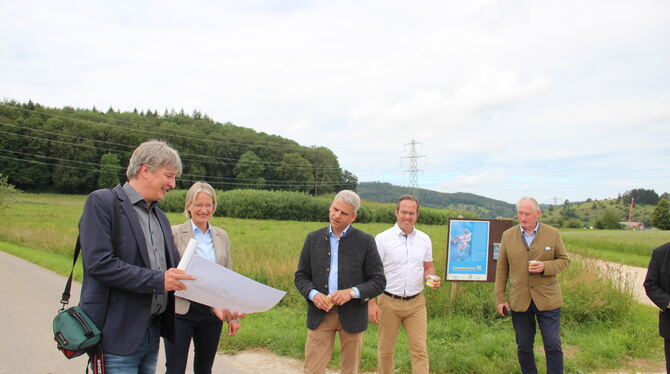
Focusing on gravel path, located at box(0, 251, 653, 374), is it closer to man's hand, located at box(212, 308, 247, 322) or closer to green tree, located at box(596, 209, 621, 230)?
man's hand, located at box(212, 308, 247, 322)

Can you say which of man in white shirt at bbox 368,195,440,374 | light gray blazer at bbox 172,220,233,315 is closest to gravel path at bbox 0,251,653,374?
man in white shirt at bbox 368,195,440,374

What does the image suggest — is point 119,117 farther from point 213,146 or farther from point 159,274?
point 159,274

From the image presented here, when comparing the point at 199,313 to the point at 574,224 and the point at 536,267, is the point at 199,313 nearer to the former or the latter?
the point at 536,267

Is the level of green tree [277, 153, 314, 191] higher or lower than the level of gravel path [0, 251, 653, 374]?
higher

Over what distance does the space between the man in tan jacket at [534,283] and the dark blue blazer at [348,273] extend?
182cm

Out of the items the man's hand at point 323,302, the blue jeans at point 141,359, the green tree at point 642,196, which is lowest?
the blue jeans at point 141,359

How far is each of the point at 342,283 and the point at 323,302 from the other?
0.84ft

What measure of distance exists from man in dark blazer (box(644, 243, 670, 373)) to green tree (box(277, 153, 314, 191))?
291 ft

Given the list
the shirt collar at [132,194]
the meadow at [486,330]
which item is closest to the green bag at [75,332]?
the shirt collar at [132,194]

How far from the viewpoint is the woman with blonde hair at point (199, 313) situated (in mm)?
3607

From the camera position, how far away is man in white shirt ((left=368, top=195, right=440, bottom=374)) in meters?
4.62

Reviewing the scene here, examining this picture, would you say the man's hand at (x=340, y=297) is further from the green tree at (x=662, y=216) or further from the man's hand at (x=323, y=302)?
the green tree at (x=662, y=216)

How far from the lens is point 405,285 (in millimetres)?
4660

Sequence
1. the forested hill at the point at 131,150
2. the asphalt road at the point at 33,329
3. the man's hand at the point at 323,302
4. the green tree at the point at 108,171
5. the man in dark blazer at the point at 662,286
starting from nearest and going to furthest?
the man's hand at the point at 323,302, the man in dark blazer at the point at 662,286, the asphalt road at the point at 33,329, the forested hill at the point at 131,150, the green tree at the point at 108,171
